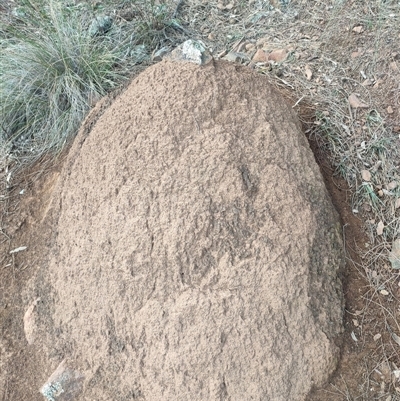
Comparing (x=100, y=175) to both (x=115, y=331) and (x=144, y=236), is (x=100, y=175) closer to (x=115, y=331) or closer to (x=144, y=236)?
(x=144, y=236)

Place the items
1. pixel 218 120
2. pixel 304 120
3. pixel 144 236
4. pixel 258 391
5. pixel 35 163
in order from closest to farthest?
pixel 258 391 → pixel 144 236 → pixel 218 120 → pixel 304 120 → pixel 35 163

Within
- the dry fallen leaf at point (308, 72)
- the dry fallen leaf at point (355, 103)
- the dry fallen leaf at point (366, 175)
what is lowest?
the dry fallen leaf at point (366, 175)

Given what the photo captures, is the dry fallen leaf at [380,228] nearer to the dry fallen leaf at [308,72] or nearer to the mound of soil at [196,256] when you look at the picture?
the mound of soil at [196,256]

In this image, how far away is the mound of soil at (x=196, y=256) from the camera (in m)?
1.61

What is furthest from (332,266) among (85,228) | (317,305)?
(85,228)

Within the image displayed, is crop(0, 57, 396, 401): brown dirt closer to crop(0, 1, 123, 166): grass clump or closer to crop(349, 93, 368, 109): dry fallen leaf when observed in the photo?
crop(349, 93, 368, 109): dry fallen leaf

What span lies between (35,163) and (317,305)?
163 cm

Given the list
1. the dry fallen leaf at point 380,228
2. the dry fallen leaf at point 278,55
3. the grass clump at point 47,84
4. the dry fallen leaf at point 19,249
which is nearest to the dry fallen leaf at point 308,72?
the dry fallen leaf at point 278,55

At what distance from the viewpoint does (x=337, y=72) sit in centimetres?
248

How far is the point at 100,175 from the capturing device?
6.17 ft

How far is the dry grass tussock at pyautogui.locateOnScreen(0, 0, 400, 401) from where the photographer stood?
1950 mm

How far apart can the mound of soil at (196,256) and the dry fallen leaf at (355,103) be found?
502mm

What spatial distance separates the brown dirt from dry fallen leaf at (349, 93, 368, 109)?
0.97 ft

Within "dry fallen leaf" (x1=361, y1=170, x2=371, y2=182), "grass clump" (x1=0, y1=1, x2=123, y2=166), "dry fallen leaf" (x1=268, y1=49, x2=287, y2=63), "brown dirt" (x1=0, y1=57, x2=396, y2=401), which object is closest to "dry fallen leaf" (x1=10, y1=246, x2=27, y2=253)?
A: "brown dirt" (x1=0, y1=57, x2=396, y2=401)
